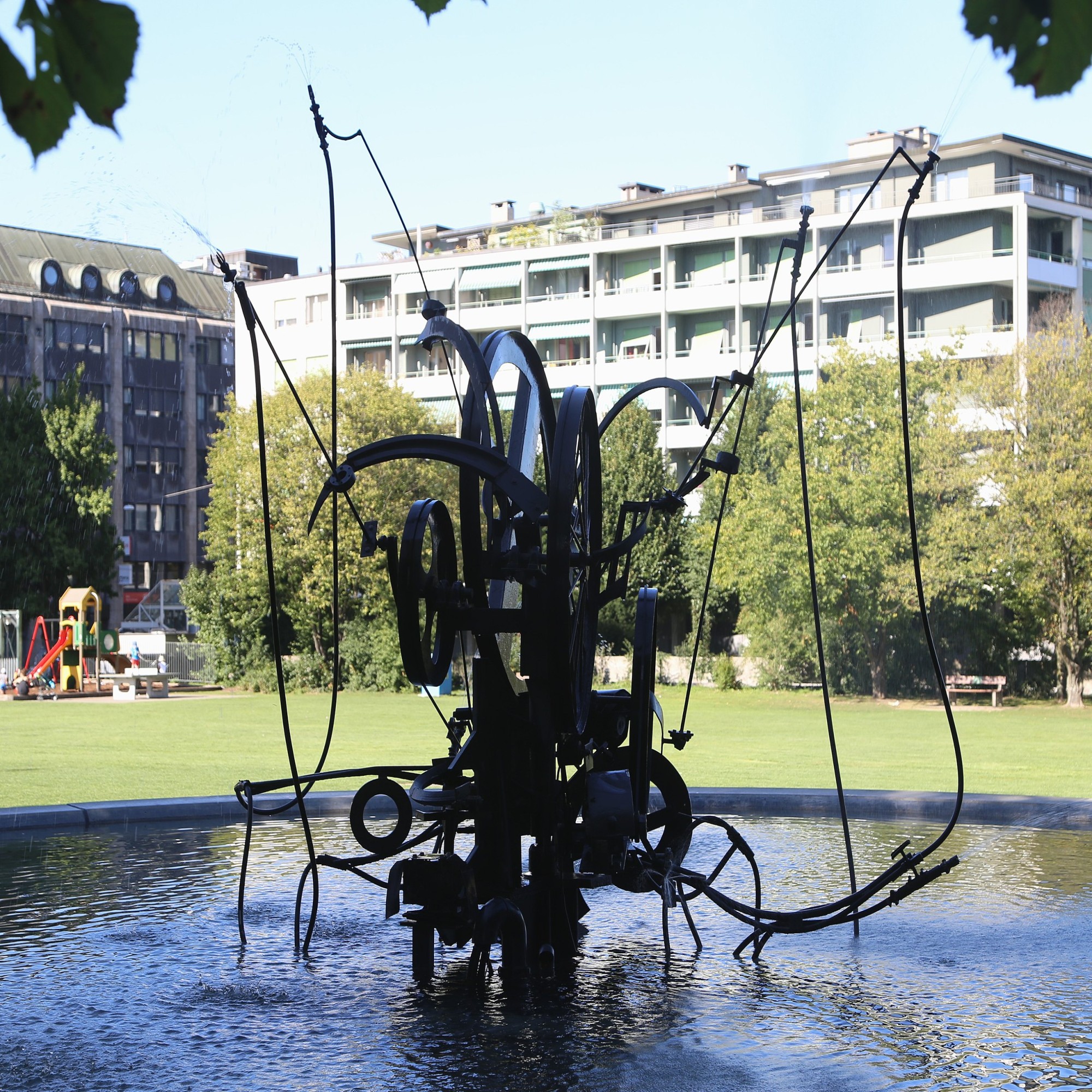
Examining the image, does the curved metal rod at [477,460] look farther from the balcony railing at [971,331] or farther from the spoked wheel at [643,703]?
the balcony railing at [971,331]

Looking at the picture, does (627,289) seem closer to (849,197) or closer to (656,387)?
(849,197)

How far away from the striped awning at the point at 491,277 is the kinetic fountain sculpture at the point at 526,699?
2512 inches

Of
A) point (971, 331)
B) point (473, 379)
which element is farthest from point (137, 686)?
point (473, 379)

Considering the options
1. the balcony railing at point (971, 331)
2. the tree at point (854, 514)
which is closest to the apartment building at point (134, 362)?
the balcony railing at point (971, 331)

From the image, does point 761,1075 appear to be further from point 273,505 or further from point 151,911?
point 273,505

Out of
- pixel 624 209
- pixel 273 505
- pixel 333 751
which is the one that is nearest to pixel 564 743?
pixel 333 751

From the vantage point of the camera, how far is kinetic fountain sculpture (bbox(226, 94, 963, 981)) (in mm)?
7172

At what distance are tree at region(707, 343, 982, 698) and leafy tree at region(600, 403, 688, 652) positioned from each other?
5942mm

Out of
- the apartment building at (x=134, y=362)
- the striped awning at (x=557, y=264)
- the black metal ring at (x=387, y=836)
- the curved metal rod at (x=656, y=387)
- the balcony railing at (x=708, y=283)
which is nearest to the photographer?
the black metal ring at (x=387, y=836)

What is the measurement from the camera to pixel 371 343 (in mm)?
76750

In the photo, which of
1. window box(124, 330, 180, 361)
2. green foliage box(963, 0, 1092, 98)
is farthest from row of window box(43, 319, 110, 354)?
green foliage box(963, 0, 1092, 98)

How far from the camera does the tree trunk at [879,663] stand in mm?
45719

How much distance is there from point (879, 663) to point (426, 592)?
3980 centimetres

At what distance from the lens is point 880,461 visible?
44.3m
